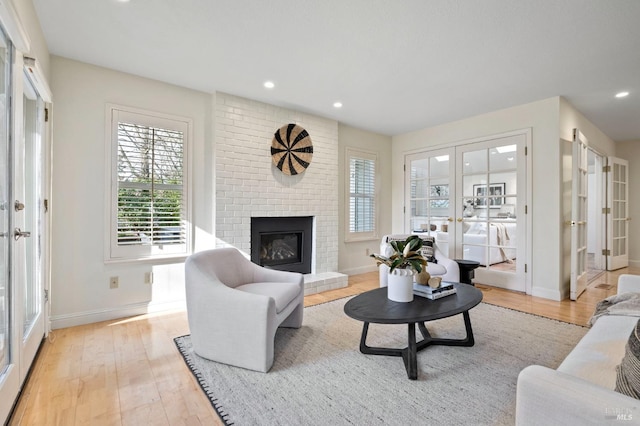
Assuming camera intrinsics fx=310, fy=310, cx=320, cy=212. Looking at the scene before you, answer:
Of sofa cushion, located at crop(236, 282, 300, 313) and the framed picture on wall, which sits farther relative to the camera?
the framed picture on wall

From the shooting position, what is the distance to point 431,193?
4953mm

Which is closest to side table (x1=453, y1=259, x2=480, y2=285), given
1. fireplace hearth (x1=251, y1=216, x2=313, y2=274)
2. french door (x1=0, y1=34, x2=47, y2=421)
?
fireplace hearth (x1=251, y1=216, x2=313, y2=274)

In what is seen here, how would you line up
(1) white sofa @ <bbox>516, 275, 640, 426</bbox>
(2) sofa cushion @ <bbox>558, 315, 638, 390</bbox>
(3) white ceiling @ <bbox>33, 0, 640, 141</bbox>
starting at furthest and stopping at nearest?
1. (3) white ceiling @ <bbox>33, 0, 640, 141</bbox>
2. (2) sofa cushion @ <bbox>558, 315, 638, 390</bbox>
3. (1) white sofa @ <bbox>516, 275, 640, 426</bbox>

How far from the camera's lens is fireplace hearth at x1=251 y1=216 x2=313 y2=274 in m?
3.94

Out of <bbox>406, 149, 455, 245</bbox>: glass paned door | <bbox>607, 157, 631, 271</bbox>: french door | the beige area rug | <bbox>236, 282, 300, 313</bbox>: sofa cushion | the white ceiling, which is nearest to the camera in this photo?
the beige area rug

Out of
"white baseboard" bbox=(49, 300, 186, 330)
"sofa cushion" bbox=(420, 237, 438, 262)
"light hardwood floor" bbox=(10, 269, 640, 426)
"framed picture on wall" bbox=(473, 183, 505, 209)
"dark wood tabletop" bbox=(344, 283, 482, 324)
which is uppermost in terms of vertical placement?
"framed picture on wall" bbox=(473, 183, 505, 209)

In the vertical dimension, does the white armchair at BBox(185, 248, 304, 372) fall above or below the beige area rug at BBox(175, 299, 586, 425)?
above

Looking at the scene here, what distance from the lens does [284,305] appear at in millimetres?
2326

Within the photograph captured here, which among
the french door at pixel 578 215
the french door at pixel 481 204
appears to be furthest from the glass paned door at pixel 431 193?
the french door at pixel 578 215

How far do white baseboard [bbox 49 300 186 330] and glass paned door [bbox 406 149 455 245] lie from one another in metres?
3.71

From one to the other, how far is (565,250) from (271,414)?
3885 mm

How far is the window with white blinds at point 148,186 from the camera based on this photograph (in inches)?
118

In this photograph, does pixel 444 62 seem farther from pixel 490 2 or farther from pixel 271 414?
pixel 271 414

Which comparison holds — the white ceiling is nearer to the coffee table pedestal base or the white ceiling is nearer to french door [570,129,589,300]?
french door [570,129,589,300]
